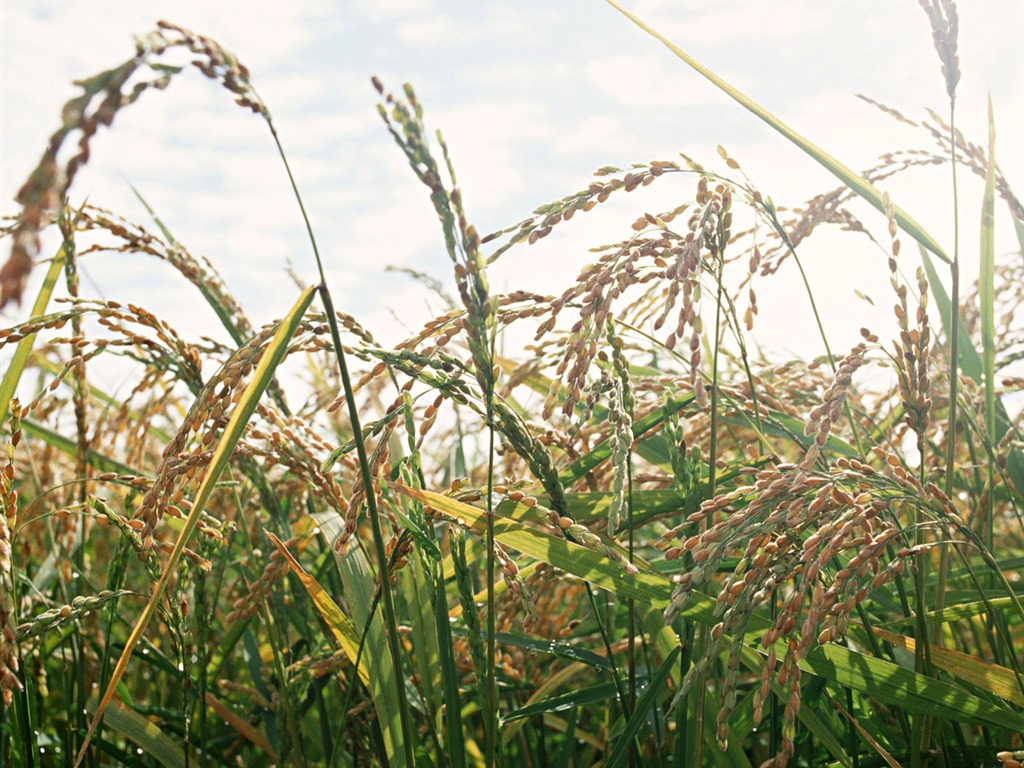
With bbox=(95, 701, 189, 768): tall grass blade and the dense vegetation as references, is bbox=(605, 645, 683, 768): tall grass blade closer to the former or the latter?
the dense vegetation

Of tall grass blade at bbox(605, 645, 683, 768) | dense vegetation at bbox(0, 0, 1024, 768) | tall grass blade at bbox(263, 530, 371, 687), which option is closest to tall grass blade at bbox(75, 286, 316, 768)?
dense vegetation at bbox(0, 0, 1024, 768)

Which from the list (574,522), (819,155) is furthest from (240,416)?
(819,155)

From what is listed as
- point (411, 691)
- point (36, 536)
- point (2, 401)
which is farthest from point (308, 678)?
point (36, 536)

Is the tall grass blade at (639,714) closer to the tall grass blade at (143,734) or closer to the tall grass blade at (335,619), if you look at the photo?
the tall grass blade at (335,619)

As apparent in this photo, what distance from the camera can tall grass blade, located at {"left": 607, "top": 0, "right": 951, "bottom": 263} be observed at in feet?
5.18

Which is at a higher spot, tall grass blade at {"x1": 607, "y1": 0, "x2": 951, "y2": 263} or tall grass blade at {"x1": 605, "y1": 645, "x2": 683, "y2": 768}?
tall grass blade at {"x1": 607, "y1": 0, "x2": 951, "y2": 263}

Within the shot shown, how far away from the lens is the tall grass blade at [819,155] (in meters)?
1.58

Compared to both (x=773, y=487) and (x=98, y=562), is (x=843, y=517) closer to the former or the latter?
(x=773, y=487)

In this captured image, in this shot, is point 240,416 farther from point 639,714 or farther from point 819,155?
point 819,155

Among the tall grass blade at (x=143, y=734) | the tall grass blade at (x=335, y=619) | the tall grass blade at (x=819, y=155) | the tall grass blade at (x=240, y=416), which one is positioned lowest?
the tall grass blade at (x=143, y=734)

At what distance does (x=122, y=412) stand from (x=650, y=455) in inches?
48.1

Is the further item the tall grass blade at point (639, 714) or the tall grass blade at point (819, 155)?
the tall grass blade at point (819, 155)

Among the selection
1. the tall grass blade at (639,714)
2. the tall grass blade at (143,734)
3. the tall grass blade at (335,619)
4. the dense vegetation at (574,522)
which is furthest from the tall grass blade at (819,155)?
the tall grass blade at (143,734)

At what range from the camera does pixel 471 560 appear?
2025 mm
